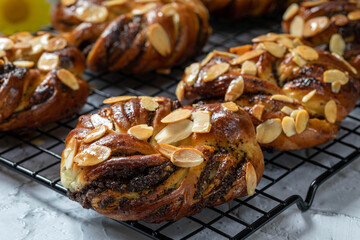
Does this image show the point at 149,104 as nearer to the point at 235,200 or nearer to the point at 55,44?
the point at 235,200

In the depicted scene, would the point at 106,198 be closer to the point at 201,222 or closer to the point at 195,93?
the point at 201,222

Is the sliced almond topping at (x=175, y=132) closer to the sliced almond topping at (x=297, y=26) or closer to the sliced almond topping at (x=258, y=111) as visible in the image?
the sliced almond topping at (x=258, y=111)

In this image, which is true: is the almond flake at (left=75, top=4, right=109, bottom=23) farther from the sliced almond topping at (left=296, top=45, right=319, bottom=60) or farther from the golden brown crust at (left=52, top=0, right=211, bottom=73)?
the sliced almond topping at (left=296, top=45, right=319, bottom=60)

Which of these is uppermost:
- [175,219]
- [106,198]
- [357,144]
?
[106,198]

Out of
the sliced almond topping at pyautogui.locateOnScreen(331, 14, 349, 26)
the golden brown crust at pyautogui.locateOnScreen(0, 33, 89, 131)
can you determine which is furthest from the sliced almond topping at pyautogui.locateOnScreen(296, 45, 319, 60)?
the golden brown crust at pyautogui.locateOnScreen(0, 33, 89, 131)

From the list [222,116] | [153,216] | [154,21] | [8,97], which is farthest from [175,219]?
[154,21]

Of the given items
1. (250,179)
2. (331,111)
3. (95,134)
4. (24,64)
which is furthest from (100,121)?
(331,111)
